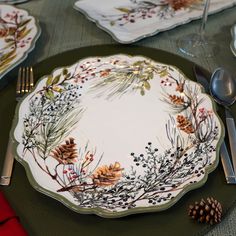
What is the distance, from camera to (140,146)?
53 cm

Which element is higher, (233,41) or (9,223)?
(233,41)

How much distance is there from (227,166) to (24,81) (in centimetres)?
32

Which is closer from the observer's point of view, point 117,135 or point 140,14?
point 117,135

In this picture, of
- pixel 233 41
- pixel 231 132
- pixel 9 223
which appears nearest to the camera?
pixel 9 223

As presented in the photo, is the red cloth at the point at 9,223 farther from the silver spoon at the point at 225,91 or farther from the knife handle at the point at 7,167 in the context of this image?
the silver spoon at the point at 225,91

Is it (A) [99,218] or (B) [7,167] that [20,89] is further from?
(A) [99,218]

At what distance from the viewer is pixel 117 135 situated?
55 centimetres

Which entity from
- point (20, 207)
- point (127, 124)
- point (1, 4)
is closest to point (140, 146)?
point (127, 124)

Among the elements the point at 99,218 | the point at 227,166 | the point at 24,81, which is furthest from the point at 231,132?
the point at 24,81

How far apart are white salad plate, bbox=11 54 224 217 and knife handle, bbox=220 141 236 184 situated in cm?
2

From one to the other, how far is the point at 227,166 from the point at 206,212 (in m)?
0.07

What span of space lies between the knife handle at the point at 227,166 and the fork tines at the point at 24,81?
291 mm

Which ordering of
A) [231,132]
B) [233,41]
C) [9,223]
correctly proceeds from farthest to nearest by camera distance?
1. [233,41]
2. [231,132]
3. [9,223]

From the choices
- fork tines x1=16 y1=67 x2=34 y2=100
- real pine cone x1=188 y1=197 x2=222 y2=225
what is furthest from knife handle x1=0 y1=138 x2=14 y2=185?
real pine cone x1=188 y1=197 x2=222 y2=225
